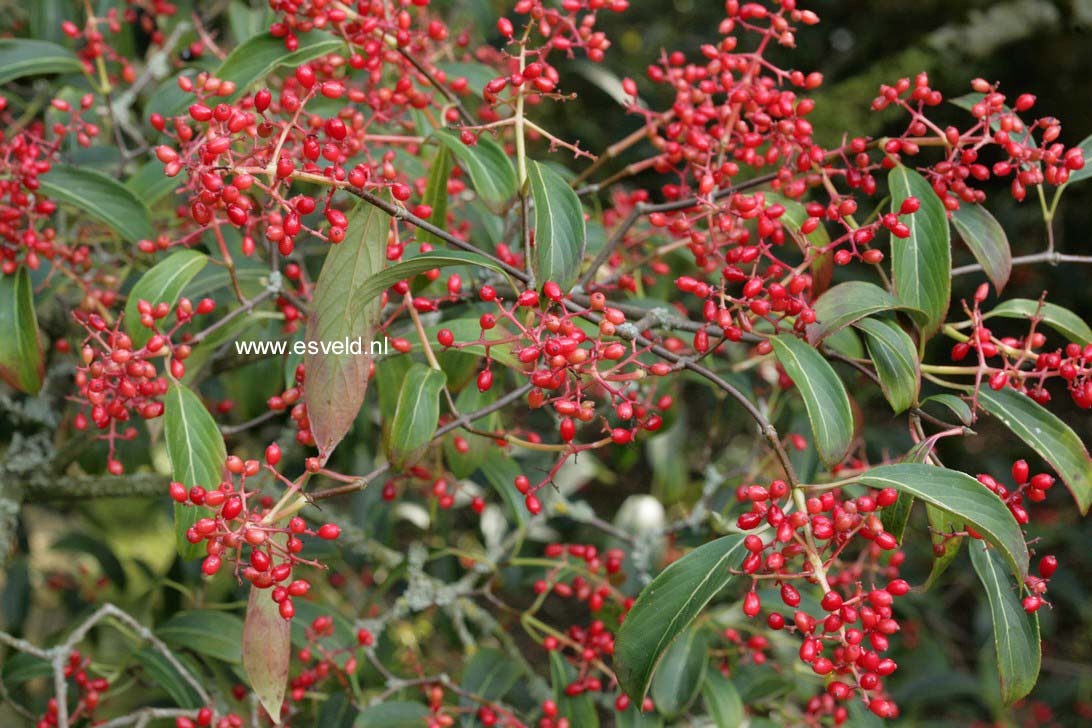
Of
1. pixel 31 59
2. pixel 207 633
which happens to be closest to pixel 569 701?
pixel 207 633

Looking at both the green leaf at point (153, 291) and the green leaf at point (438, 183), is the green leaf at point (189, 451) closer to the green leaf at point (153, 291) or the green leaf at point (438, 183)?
the green leaf at point (153, 291)

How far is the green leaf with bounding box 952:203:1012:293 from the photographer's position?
131 cm

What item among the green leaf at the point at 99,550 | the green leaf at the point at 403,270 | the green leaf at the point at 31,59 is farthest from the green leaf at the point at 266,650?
the green leaf at the point at 99,550

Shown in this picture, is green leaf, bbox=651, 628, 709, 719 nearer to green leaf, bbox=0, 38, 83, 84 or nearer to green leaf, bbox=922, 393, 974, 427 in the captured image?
green leaf, bbox=922, 393, 974, 427

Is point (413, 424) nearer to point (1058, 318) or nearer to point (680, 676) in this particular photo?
point (680, 676)

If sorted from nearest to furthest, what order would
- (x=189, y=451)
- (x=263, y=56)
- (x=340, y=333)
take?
(x=340, y=333)
(x=189, y=451)
(x=263, y=56)

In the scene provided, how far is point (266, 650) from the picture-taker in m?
1.11

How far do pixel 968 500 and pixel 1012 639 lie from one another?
232 mm

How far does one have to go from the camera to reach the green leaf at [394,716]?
1.61m

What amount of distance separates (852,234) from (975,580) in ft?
7.11

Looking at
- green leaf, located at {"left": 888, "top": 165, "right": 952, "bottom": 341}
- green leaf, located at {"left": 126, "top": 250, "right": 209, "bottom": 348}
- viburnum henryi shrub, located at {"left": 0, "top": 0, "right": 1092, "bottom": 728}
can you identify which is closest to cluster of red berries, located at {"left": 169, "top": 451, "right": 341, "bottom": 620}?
viburnum henryi shrub, located at {"left": 0, "top": 0, "right": 1092, "bottom": 728}

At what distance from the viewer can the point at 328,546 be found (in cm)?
192

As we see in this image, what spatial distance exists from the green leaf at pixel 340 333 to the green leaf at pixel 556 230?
0.19 m

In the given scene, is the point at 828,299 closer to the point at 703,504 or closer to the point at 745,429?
the point at 703,504
